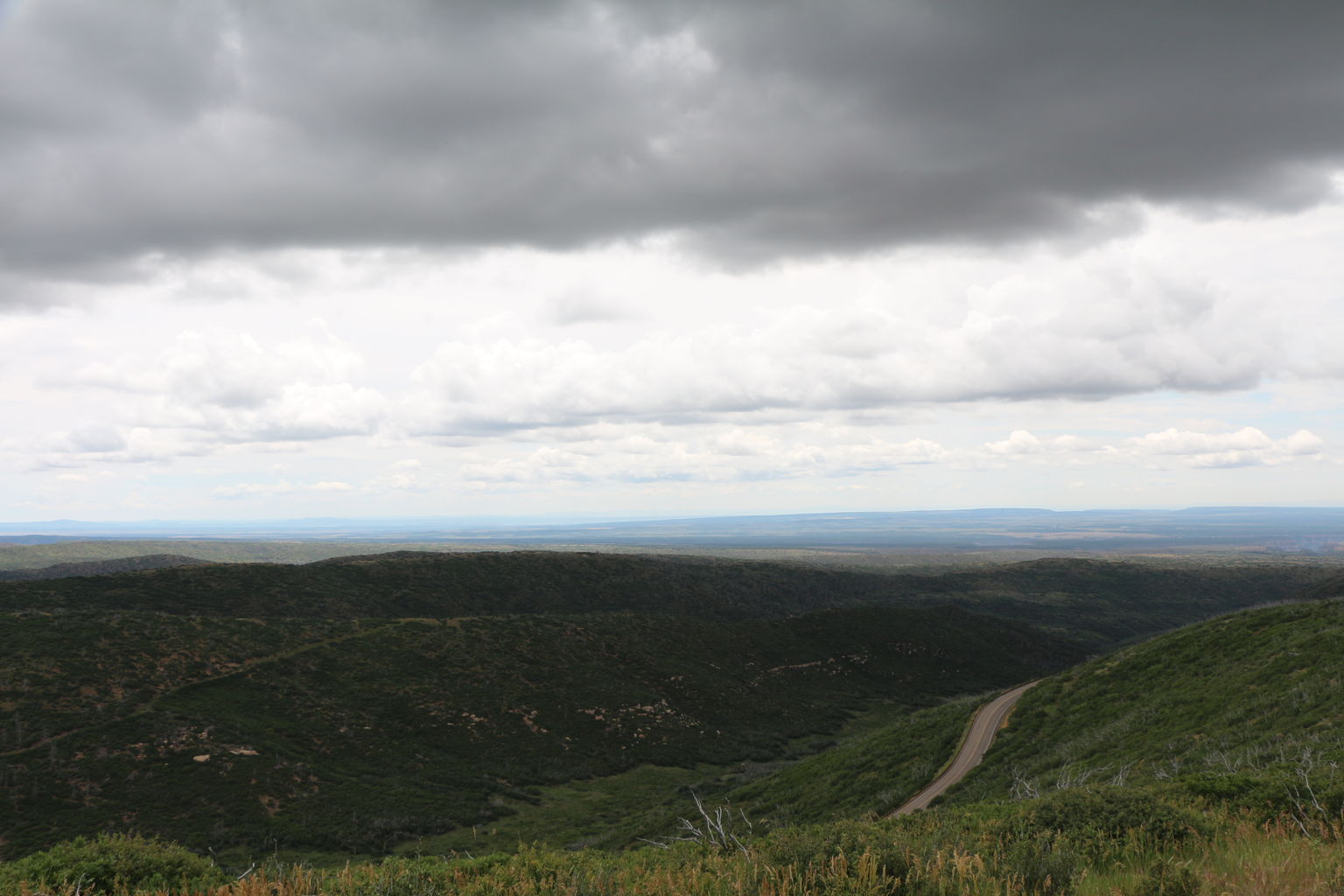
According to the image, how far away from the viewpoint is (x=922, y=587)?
163 metres

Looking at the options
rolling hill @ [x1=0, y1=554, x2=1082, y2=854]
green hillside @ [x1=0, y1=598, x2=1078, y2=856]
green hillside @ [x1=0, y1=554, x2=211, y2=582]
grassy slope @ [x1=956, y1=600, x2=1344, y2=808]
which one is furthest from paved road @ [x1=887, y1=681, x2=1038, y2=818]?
green hillside @ [x1=0, y1=554, x2=211, y2=582]

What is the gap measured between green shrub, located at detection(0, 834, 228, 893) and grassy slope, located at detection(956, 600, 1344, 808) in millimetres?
19553

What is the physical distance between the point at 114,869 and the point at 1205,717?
35273 millimetres

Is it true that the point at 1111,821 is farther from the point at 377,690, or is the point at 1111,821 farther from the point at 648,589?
the point at 648,589

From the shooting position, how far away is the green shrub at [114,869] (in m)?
11.3

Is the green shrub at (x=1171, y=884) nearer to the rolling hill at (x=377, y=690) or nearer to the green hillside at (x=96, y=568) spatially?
the rolling hill at (x=377, y=690)

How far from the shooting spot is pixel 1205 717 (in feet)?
88.6

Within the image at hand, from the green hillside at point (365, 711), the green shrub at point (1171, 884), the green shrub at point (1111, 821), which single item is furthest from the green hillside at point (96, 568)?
the green shrub at point (1171, 884)

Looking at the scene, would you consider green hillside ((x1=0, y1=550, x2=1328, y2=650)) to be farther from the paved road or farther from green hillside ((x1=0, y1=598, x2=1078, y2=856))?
the paved road

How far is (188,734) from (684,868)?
1788 inches

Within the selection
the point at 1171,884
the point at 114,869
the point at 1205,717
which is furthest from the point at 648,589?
the point at 1171,884

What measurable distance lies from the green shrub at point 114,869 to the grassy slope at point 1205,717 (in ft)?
64.1

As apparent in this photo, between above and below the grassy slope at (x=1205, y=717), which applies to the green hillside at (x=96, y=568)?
below

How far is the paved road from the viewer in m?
30.3
